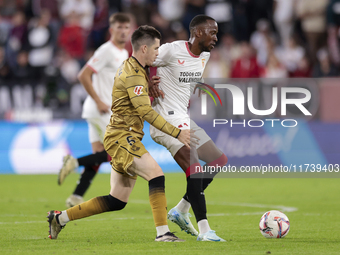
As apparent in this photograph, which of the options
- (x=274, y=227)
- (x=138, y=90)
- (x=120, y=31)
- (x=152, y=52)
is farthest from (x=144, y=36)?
(x=120, y=31)

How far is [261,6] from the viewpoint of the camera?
56.3 ft

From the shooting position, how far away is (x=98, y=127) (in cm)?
870

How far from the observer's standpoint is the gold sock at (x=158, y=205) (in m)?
5.33

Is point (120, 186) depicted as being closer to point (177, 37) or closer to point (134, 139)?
point (134, 139)

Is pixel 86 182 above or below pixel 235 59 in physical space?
below

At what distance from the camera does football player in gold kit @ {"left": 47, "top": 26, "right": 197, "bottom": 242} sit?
209 inches

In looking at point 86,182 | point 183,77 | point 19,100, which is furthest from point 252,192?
point 19,100

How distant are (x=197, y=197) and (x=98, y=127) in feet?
11.6

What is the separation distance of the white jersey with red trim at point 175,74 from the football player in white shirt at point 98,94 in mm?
2628

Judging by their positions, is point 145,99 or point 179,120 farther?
point 179,120

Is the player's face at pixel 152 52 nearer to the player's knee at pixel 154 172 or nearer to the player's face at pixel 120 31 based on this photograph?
the player's knee at pixel 154 172

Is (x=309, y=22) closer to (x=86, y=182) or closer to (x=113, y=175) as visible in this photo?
(x=86, y=182)

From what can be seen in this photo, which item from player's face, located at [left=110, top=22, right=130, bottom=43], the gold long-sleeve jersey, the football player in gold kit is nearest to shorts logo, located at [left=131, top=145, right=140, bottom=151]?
the football player in gold kit

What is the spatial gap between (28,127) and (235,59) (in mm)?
5990
